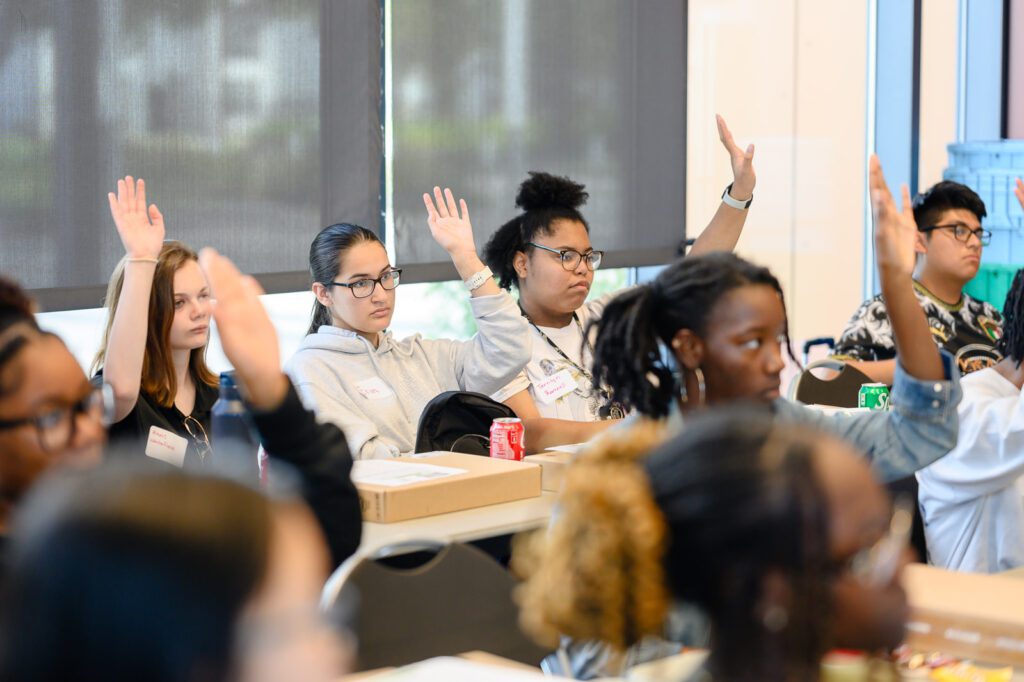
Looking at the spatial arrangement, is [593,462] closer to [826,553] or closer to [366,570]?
[826,553]

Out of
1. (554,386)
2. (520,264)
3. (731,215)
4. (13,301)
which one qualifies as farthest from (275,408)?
(731,215)

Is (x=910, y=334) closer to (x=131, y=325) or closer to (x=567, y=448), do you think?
(x=567, y=448)

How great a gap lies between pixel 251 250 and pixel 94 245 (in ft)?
1.89

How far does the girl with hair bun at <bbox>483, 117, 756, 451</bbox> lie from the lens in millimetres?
3906

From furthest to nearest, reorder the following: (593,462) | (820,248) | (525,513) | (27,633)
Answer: (820,248)
(525,513)
(593,462)
(27,633)

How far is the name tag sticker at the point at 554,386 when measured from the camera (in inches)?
154

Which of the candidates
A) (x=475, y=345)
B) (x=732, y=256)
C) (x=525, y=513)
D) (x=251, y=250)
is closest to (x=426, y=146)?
(x=251, y=250)

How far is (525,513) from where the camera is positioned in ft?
9.53

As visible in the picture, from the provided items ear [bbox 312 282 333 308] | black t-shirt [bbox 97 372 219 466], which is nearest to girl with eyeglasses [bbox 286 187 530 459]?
ear [bbox 312 282 333 308]

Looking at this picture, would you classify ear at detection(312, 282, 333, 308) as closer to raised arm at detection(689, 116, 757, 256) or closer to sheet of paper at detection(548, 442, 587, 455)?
sheet of paper at detection(548, 442, 587, 455)

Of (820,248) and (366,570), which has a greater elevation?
(820,248)

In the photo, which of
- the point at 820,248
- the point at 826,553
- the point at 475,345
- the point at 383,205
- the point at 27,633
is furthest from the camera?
the point at 820,248

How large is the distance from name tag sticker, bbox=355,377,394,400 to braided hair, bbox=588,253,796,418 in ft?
4.93

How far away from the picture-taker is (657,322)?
85.2 inches
